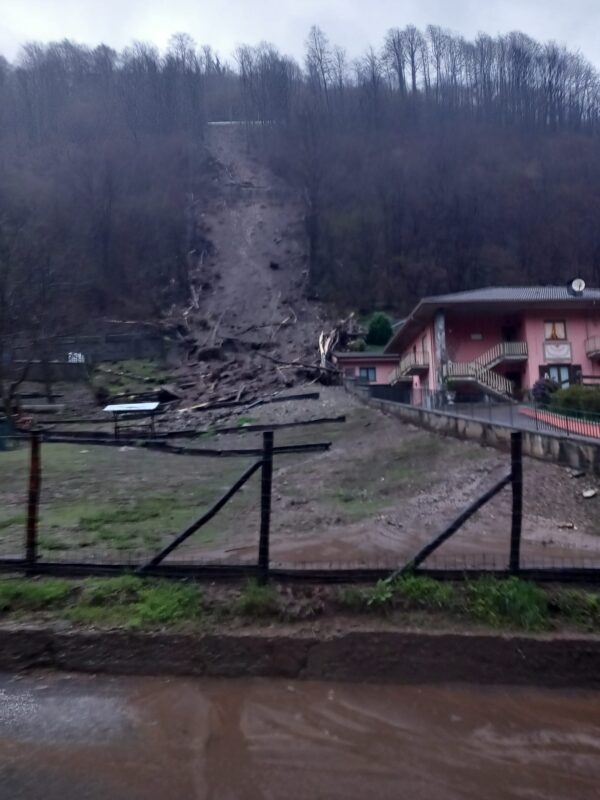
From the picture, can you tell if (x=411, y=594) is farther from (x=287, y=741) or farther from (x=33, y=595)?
(x=33, y=595)

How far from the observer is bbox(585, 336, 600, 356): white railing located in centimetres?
3470

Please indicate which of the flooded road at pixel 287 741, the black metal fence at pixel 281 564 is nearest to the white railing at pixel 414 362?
the black metal fence at pixel 281 564

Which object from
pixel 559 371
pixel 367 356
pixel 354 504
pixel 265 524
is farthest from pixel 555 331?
pixel 265 524

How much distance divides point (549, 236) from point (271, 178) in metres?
34.0

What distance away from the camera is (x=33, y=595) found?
624 centimetres

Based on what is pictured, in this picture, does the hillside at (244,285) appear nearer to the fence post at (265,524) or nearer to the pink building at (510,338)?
the pink building at (510,338)

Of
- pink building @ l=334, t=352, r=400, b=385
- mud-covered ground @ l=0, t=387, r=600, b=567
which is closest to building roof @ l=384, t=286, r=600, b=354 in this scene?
pink building @ l=334, t=352, r=400, b=385

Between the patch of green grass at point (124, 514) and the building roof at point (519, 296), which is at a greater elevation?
the building roof at point (519, 296)

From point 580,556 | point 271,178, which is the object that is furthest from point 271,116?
point 580,556

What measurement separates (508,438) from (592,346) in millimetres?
23581

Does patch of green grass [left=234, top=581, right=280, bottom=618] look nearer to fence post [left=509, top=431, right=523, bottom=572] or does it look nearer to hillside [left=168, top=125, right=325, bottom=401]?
fence post [left=509, top=431, right=523, bottom=572]

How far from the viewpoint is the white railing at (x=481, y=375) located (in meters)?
34.4

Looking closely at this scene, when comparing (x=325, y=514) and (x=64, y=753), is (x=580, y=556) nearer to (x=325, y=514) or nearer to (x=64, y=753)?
(x=325, y=514)

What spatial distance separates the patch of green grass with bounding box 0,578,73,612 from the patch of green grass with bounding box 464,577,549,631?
136 inches
